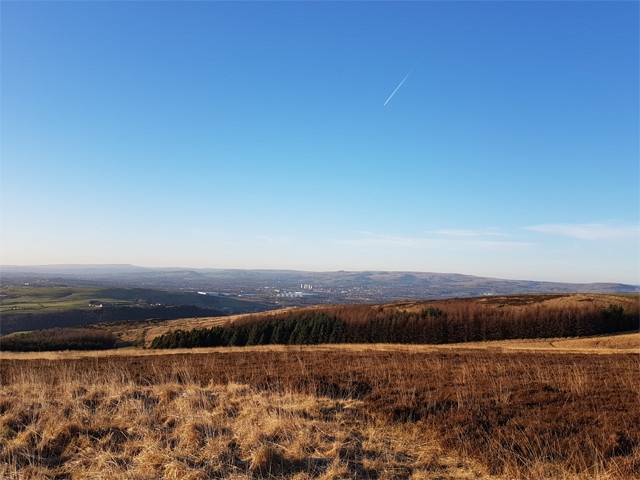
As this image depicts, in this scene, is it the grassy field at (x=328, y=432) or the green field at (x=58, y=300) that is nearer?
the grassy field at (x=328, y=432)

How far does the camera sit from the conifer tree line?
57188 mm

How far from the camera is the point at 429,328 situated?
198 feet

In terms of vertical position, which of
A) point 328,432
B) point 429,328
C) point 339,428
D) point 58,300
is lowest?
point 58,300

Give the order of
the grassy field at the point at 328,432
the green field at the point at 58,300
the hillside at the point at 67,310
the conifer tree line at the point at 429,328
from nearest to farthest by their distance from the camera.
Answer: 1. the grassy field at the point at 328,432
2. the conifer tree line at the point at 429,328
3. the hillside at the point at 67,310
4. the green field at the point at 58,300

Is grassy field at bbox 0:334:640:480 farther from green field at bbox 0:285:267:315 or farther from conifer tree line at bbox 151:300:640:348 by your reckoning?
green field at bbox 0:285:267:315

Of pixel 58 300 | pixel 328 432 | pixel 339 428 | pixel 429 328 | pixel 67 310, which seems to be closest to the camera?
pixel 328 432

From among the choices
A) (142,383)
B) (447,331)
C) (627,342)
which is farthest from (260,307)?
(142,383)

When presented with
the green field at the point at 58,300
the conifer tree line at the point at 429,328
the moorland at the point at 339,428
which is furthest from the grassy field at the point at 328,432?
the green field at the point at 58,300

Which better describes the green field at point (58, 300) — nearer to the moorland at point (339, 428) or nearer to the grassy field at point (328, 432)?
the moorland at point (339, 428)

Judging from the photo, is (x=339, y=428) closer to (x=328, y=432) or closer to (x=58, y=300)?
(x=328, y=432)

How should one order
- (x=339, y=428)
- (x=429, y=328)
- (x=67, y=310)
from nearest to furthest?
(x=339, y=428)
(x=429, y=328)
(x=67, y=310)

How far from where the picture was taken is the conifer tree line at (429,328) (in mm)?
57188

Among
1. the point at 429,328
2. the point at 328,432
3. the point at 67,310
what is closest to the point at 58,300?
the point at 67,310

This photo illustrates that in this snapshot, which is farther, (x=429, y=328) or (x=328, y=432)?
(x=429, y=328)
